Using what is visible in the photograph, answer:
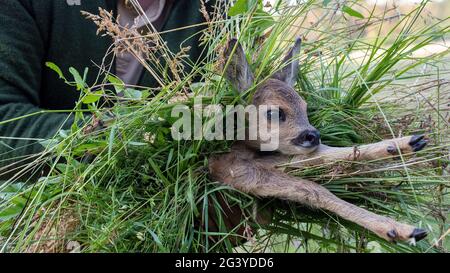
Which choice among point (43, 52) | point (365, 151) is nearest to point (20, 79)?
point (43, 52)

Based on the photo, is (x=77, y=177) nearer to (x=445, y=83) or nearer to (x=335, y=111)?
(x=335, y=111)

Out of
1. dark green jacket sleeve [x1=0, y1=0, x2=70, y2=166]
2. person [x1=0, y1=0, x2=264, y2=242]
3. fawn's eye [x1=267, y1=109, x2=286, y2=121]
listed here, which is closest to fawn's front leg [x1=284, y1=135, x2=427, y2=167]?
fawn's eye [x1=267, y1=109, x2=286, y2=121]

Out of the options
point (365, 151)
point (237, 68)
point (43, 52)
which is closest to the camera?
point (365, 151)

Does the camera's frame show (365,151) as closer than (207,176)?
Yes

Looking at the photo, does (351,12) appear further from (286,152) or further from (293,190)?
(293,190)

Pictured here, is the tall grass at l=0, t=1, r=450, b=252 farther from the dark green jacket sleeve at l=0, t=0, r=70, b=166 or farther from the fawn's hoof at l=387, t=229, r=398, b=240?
the dark green jacket sleeve at l=0, t=0, r=70, b=166

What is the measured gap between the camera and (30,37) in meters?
2.52

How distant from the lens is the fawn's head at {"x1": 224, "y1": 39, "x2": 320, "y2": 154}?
1617mm

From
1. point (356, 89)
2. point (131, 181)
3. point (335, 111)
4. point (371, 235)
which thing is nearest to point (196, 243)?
point (131, 181)

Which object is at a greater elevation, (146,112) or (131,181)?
(146,112)

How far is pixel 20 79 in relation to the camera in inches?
96.7

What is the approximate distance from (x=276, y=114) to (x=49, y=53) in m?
1.45

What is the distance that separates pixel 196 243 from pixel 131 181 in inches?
10.6

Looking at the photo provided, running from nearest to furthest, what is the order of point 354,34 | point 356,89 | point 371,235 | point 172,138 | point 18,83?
1. point 371,235
2. point 172,138
3. point 356,89
4. point 354,34
5. point 18,83
